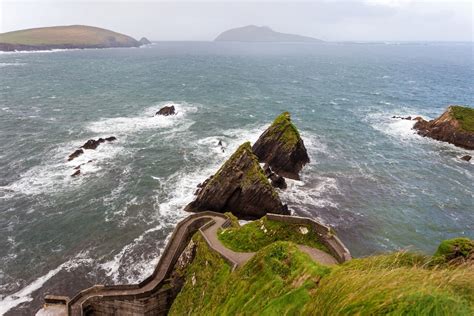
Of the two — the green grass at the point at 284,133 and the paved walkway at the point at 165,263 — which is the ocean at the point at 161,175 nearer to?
the paved walkway at the point at 165,263

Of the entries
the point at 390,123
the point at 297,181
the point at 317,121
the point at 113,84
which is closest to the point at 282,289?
the point at 297,181

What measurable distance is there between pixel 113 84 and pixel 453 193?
4713 inches

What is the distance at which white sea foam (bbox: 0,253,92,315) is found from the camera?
99.8 ft

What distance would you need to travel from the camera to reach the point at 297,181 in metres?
54.4

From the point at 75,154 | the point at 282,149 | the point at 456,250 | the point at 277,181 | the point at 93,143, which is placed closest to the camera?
the point at 456,250

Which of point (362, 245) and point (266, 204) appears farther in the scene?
point (266, 204)

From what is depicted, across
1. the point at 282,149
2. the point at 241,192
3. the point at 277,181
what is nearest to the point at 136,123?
the point at 282,149

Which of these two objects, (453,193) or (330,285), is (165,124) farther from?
(330,285)

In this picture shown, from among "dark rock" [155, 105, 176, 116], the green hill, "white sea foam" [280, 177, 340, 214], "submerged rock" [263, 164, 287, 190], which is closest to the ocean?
"white sea foam" [280, 177, 340, 214]

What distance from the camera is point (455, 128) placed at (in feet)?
234

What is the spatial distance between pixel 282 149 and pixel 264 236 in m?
29.0

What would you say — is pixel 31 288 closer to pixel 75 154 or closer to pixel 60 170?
pixel 60 170

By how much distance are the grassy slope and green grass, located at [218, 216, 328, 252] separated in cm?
258

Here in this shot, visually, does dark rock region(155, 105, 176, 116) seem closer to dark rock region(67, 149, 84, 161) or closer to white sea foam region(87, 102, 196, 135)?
white sea foam region(87, 102, 196, 135)
